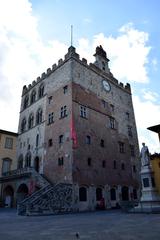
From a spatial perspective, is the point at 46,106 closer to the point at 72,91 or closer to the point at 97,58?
the point at 72,91

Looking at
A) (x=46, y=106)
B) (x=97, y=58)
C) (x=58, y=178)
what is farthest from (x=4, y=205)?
(x=97, y=58)

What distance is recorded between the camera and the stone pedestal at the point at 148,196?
1628 cm

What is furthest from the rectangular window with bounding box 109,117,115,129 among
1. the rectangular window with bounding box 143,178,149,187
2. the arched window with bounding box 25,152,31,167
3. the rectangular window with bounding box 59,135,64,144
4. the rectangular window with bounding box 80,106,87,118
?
the rectangular window with bounding box 143,178,149,187

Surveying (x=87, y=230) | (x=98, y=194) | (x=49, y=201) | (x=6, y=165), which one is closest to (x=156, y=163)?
(x=98, y=194)

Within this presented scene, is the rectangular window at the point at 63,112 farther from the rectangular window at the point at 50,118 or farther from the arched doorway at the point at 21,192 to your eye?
the arched doorway at the point at 21,192

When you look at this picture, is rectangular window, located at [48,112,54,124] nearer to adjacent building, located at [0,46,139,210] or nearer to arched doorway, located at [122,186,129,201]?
adjacent building, located at [0,46,139,210]

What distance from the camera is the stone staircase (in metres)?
18.3

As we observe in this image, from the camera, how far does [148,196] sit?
1795 cm

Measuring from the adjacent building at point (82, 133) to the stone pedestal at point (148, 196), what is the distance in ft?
27.3

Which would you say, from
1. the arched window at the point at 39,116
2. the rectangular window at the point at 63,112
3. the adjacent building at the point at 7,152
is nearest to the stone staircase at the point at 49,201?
the rectangular window at the point at 63,112

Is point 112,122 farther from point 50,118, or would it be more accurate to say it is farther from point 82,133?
point 50,118

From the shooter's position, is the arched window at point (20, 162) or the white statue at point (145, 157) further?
the arched window at point (20, 162)

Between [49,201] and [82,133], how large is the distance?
989 centimetres

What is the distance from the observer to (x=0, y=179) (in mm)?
31234
